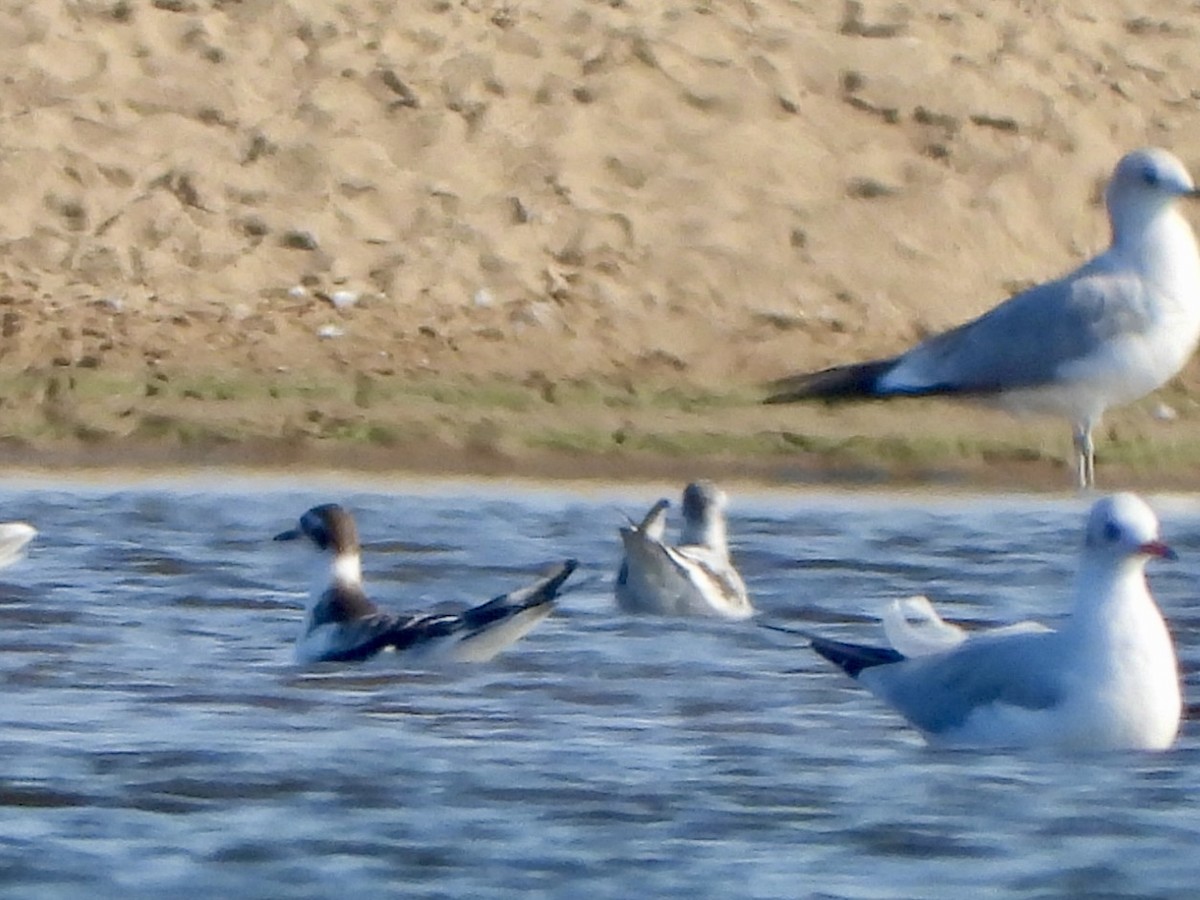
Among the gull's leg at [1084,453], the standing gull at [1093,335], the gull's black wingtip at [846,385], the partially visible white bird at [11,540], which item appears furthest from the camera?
the gull's black wingtip at [846,385]

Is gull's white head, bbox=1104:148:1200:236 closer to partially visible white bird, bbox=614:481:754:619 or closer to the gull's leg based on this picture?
the gull's leg

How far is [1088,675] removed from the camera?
756 centimetres

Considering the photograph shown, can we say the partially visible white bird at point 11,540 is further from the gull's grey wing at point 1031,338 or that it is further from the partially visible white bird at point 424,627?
the gull's grey wing at point 1031,338

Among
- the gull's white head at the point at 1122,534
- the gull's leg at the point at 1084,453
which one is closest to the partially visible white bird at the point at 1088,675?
the gull's white head at the point at 1122,534

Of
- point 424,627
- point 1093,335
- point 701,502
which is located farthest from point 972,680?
point 1093,335

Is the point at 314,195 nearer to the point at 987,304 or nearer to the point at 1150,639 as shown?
the point at 987,304

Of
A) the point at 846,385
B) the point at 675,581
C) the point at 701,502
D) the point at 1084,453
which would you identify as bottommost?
the point at 675,581

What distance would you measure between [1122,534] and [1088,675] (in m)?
0.33

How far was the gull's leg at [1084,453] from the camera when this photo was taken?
1207 cm

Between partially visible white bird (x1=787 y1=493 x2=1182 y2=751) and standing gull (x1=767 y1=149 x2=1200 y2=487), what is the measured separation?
13.0ft

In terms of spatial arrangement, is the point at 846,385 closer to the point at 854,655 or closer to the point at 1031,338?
the point at 1031,338

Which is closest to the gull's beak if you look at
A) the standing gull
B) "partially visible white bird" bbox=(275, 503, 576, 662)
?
"partially visible white bird" bbox=(275, 503, 576, 662)

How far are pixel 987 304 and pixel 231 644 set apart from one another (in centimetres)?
724

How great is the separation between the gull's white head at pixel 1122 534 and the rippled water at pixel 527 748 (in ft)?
1.41
